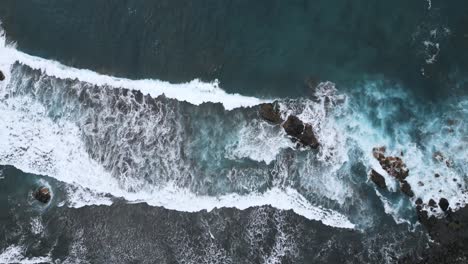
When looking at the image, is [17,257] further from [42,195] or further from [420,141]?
[420,141]

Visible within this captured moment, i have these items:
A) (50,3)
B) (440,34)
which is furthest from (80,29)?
(440,34)

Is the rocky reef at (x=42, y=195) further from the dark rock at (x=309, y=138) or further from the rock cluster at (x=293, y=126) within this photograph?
the dark rock at (x=309, y=138)

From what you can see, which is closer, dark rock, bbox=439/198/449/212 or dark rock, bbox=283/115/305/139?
dark rock, bbox=439/198/449/212

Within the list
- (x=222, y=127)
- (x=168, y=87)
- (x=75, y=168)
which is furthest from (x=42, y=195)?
(x=222, y=127)

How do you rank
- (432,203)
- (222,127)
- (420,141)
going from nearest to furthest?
(432,203)
(420,141)
(222,127)

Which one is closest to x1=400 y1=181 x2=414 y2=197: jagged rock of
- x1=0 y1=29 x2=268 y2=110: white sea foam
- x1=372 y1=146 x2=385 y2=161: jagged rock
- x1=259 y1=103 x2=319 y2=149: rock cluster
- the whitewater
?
x1=372 y1=146 x2=385 y2=161: jagged rock

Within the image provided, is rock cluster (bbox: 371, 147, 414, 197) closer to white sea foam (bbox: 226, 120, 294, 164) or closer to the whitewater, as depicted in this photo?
the whitewater

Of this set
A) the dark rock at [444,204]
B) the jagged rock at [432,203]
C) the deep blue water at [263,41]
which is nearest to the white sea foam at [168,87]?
the deep blue water at [263,41]
